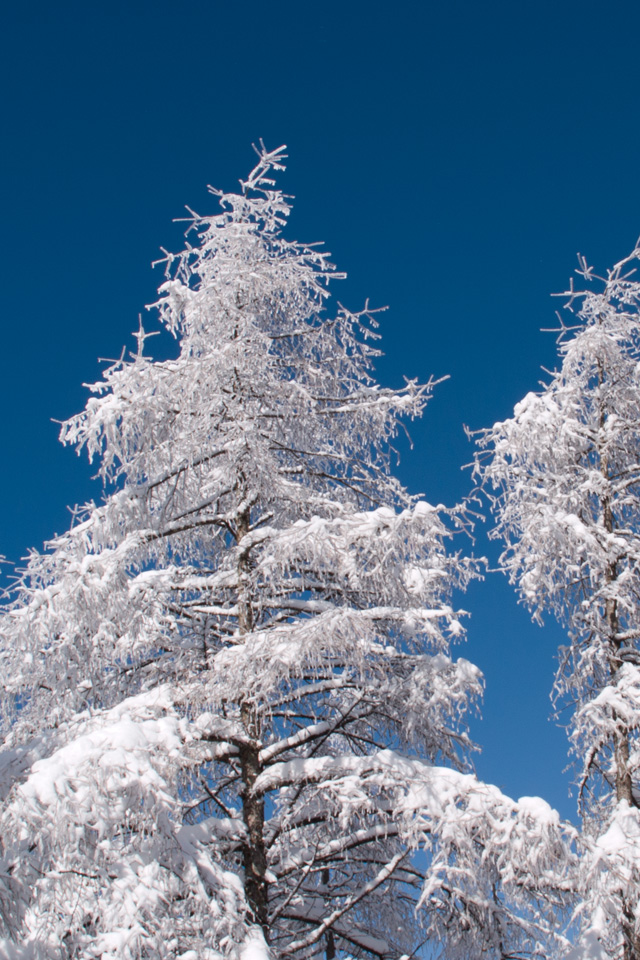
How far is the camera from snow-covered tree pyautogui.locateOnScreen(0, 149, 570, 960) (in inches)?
191

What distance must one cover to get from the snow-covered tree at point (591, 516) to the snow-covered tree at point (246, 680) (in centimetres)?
169

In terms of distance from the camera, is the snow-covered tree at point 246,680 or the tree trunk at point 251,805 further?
the tree trunk at point 251,805

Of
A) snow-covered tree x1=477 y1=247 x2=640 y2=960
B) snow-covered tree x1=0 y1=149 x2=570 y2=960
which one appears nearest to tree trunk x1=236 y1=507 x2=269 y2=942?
snow-covered tree x1=0 y1=149 x2=570 y2=960

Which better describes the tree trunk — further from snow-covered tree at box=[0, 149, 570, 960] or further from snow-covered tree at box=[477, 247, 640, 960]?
snow-covered tree at box=[477, 247, 640, 960]

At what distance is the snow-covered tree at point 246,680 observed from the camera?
15.9 ft

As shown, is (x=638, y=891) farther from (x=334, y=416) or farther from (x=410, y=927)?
(x=334, y=416)

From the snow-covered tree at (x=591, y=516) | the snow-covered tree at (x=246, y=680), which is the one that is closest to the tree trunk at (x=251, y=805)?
the snow-covered tree at (x=246, y=680)

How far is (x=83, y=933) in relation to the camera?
15.9ft

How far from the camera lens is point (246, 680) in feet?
19.9

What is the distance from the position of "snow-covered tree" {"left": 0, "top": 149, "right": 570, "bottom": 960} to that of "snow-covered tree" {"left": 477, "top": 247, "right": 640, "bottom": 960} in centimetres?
169

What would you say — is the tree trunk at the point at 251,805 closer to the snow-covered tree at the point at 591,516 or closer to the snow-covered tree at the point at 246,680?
the snow-covered tree at the point at 246,680

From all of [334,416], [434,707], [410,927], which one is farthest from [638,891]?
[334,416]

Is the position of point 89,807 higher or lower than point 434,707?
lower

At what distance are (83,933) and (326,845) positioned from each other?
7.66ft
